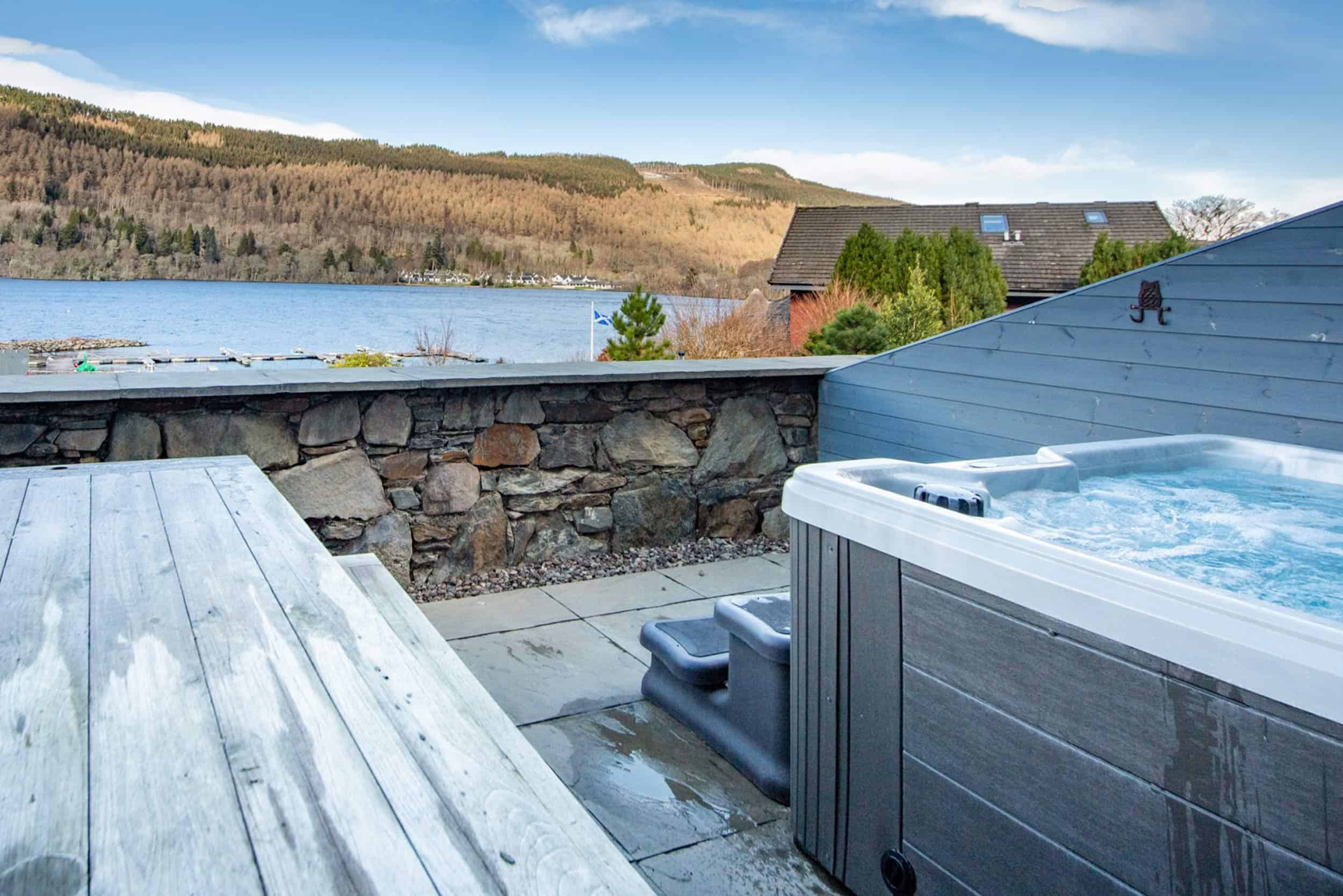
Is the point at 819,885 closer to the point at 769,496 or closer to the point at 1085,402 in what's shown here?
the point at 1085,402

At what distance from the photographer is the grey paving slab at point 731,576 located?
11.0 ft

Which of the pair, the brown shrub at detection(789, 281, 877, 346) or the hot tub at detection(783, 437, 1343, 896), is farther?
the brown shrub at detection(789, 281, 877, 346)

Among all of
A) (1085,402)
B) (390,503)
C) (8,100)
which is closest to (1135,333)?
(1085,402)

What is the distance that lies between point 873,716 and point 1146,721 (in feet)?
1.70

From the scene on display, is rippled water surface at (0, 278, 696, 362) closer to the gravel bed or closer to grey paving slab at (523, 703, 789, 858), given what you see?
the gravel bed

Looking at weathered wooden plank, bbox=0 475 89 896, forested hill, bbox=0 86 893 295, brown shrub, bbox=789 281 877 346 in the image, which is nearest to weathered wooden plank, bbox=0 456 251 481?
→ weathered wooden plank, bbox=0 475 89 896

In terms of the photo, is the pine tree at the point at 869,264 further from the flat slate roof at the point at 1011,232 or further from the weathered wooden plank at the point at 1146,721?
the weathered wooden plank at the point at 1146,721

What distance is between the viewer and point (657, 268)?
927cm

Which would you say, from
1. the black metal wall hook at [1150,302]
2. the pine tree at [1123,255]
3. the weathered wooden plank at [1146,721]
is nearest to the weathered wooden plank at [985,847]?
the weathered wooden plank at [1146,721]

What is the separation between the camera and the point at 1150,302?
2.88 meters

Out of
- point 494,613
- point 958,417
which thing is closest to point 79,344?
point 494,613

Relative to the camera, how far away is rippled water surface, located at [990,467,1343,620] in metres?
1.77

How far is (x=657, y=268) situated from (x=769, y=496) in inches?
224

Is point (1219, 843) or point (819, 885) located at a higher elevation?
point (1219, 843)
